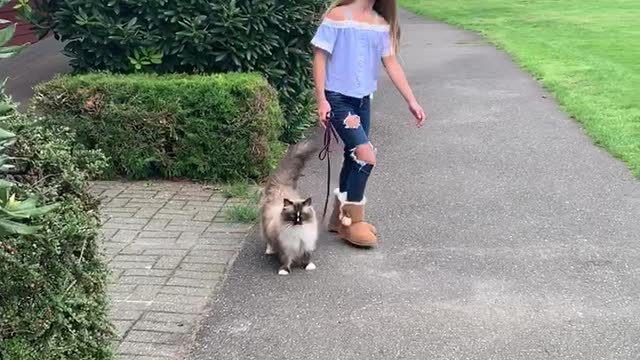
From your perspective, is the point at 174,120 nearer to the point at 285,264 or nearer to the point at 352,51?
the point at 352,51

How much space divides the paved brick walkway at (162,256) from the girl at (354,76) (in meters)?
0.93

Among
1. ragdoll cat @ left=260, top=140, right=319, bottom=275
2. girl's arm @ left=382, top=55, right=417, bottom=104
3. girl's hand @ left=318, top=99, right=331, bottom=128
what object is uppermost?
girl's arm @ left=382, top=55, right=417, bottom=104

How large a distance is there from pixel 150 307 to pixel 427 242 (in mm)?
2192

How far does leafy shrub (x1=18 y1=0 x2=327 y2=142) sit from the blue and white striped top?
6.86ft

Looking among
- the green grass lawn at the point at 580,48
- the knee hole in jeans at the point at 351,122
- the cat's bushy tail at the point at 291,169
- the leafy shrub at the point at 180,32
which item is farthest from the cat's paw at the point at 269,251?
the green grass lawn at the point at 580,48

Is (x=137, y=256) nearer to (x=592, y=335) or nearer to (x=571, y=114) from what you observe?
(x=592, y=335)

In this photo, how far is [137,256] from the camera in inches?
225

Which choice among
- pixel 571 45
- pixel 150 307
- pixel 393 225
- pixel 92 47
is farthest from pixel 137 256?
pixel 571 45

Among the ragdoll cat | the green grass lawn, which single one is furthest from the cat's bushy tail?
the green grass lawn

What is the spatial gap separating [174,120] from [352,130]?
2159 millimetres

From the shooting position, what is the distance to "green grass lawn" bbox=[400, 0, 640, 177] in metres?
9.88

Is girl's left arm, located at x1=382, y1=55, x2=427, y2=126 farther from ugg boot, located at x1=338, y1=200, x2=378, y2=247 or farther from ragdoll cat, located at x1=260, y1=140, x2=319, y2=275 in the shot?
ragdoll cat, located at x1=260, y1=140, x2=319, y2=275

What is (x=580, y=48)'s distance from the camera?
1659 cm

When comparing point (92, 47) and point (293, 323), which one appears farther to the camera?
point (92, 47)
